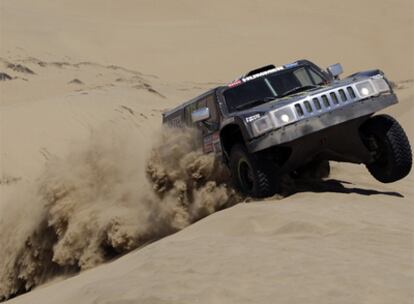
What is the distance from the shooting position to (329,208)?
608 cm

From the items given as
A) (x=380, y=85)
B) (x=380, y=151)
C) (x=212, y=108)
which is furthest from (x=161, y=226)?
(x=380, y=85)

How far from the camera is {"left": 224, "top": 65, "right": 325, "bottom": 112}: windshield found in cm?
741

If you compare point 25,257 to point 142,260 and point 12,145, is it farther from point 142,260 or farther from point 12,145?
point 12,145

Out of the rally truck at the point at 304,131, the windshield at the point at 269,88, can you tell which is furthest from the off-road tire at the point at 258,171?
A: the windshield at the point at 269,88

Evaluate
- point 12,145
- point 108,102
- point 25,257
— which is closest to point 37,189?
point 25,257

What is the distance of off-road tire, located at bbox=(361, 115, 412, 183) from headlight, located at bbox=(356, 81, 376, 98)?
1.24ft

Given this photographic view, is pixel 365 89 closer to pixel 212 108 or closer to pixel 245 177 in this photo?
pixel 245 177

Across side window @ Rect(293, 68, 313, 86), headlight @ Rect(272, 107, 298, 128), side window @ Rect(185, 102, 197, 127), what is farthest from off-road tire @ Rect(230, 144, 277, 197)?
side window @ Rect(185, 102, 197, 127)

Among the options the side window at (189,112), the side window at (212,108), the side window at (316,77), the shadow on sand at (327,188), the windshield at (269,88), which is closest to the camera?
the shadow on sand at (327,188)

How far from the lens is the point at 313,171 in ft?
27.6

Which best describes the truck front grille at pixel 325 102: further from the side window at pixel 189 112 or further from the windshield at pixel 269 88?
the side window at pixel 189 112

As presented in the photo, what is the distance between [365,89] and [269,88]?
3.91 ft

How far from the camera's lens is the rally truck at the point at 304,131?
6508mm

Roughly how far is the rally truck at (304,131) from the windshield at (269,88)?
12 mm
